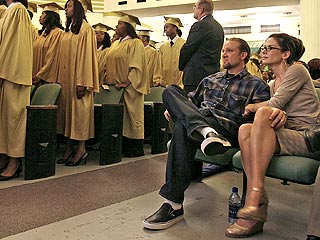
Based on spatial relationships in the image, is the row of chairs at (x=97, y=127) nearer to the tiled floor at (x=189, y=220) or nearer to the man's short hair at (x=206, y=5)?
the tiled floor at (x=189, y=220)

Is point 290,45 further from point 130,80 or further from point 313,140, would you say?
point 130,80

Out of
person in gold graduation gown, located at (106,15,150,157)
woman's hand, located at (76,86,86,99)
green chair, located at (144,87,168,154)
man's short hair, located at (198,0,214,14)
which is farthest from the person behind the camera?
green chair, located at (144,87,168,154)

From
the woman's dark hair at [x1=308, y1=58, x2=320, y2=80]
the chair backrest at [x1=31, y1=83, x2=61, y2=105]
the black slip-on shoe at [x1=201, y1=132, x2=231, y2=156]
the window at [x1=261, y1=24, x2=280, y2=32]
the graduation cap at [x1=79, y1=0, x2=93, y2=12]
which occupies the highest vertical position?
the window at [x1=261, y1=24, x2=280, y2=32]

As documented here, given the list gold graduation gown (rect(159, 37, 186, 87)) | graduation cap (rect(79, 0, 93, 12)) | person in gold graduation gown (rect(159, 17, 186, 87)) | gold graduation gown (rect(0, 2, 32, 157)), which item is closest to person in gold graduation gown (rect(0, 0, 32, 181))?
gold graduation gown (rect(0, 2, 32, 157))

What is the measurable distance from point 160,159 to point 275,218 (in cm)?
206

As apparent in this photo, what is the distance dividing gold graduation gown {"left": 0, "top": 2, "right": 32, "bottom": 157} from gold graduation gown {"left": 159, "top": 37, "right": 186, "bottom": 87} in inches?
123

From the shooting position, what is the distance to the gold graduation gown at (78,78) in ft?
12.7

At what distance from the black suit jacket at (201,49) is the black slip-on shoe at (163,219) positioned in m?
1.56

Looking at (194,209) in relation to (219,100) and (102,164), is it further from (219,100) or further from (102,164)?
(102,164)

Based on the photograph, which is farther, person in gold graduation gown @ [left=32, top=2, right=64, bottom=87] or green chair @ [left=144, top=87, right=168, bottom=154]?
green chair @ [left=144, top=87, right=168, bottom=154]

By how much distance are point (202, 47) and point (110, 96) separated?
4.88 ft

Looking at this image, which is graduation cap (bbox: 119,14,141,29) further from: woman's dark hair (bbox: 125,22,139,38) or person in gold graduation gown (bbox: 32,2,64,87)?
person in gold graduation gown (bbox: 32,2,64,87)

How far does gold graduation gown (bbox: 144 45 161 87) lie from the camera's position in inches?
240

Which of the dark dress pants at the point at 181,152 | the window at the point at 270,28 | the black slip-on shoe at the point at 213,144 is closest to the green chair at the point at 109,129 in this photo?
the dark dress pants at the point at 181,152
